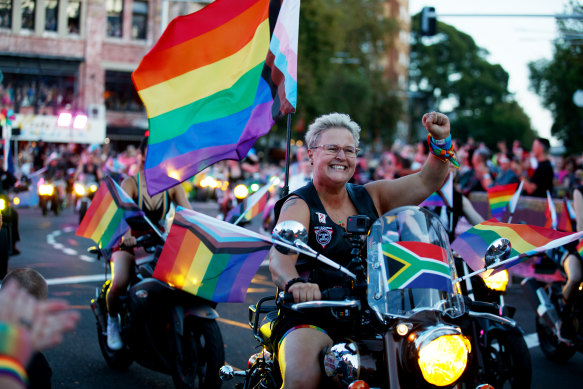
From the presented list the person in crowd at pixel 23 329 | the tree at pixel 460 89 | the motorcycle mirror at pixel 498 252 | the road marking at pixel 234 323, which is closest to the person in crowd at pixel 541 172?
the road marking at pixel 234 323

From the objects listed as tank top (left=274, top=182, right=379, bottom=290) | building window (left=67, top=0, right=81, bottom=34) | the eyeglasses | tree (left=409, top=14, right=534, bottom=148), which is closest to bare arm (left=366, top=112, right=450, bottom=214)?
the eyeglasses

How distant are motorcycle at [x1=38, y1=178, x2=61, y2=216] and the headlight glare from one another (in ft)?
66.5

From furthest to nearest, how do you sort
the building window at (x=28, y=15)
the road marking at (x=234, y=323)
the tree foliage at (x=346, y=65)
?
1. the tree foliage at (x=346, y=65)
2. the building window at (x=28, y=15)
3. the road marking at (x=234, y=323)

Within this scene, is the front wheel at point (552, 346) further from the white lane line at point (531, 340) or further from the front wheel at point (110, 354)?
the front wheel at point (110, 354)

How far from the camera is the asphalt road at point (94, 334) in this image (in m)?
6.06

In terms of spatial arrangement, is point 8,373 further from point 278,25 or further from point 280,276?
point 278,25

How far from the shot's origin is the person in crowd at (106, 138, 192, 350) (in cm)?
597

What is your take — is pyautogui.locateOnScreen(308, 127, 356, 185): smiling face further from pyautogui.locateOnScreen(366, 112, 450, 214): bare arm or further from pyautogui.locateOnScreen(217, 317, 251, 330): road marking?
pyautogui.locateOnScreen(217, 317, 251, 330): road marking

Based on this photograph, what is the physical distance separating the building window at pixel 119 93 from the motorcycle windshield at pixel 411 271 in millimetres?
42100

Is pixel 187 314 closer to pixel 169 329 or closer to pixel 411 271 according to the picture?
pixel 169 329

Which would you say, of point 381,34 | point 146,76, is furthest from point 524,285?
point 381,34

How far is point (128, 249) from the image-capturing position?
612 cm

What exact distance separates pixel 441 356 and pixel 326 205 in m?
1.47

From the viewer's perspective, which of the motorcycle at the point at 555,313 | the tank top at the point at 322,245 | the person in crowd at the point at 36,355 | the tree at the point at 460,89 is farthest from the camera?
the tree at the point at 460,89
